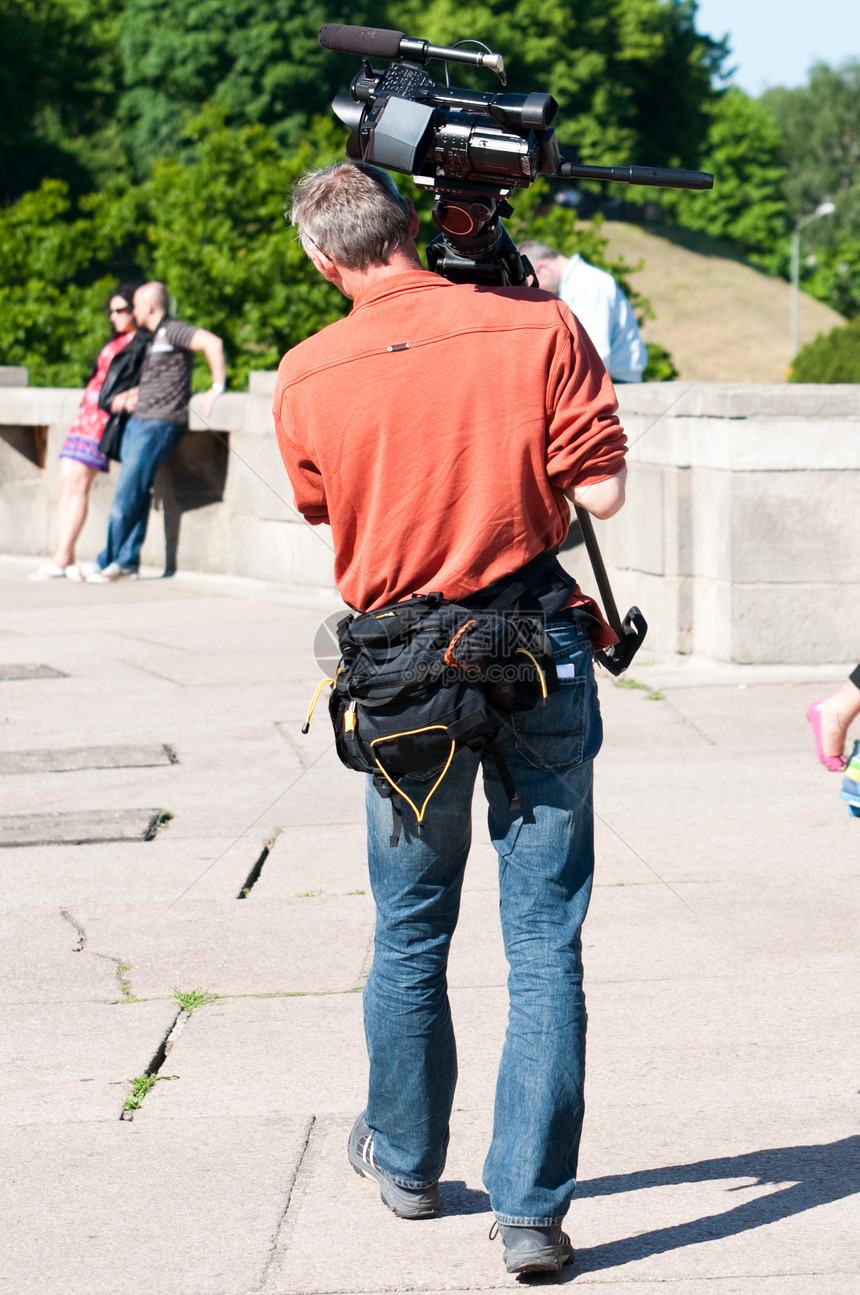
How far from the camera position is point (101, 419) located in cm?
1027

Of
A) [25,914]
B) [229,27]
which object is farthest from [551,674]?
[229,27]

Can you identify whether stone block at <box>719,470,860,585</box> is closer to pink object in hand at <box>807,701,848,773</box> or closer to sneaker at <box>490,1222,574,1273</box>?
pink object in hand at <box>807,701,848,773</box>

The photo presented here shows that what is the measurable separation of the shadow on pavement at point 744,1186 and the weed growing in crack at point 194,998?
124cm

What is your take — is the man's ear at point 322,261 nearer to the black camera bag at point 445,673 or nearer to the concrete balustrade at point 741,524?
the black camera bag at point 445,673

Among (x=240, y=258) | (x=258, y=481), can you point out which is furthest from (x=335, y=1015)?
(x=240, y=258)

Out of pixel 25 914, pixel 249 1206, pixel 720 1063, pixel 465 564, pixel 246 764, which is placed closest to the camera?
pixel 465 564

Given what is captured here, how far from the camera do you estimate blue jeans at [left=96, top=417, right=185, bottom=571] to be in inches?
392

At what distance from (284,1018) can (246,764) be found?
93.5 inches

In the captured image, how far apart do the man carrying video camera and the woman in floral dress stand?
768 cm

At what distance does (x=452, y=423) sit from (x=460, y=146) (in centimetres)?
48

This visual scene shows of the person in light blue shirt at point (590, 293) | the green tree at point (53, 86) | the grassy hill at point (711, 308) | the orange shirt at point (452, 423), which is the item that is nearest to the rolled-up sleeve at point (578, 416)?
the orange shirt at point (452, 423)

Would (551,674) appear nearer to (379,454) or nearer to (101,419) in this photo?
(379,454)

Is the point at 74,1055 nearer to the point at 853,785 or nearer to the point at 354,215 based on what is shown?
the point at 853,785

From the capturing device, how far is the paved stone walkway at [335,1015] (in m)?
2.81
